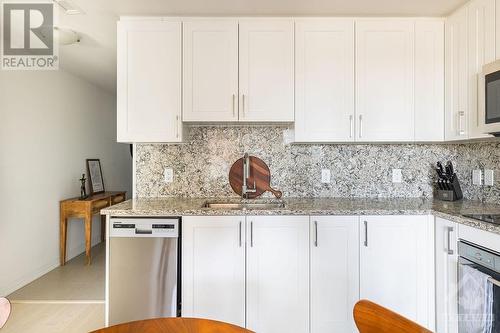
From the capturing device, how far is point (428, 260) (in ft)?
6.29

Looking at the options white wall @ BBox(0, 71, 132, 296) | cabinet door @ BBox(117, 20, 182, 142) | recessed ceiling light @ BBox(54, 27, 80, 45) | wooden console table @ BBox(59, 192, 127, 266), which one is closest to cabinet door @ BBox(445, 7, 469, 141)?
cabinet door @ BBox(117, 20, 182, 142)

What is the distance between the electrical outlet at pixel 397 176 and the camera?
99.1 inches

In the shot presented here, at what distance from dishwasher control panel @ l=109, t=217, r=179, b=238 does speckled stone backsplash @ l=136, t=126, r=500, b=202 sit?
639 millimetres

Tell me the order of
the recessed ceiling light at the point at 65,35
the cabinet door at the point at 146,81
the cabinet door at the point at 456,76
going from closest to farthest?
1. the cabinet door at the point at 456,76
2. the cabinet door at the point at 146,81
3. the recessed ceiling light at the point at 65,35

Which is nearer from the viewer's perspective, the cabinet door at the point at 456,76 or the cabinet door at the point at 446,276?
the cabinet door at the point at 446,276

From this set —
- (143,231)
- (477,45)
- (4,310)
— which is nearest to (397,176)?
(477,45)

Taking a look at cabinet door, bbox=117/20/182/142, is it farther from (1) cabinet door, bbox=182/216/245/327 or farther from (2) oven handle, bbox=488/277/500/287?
(2) oven handle, bbox=488/277/500/287

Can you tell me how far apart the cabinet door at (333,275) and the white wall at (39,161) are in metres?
3.06

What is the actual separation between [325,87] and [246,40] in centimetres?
75

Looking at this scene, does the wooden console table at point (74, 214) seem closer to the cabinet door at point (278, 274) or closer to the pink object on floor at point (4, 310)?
the cabinet door at point (278, 274)

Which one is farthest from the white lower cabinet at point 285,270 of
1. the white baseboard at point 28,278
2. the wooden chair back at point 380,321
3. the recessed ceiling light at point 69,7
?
the white baseboard at point 28,278

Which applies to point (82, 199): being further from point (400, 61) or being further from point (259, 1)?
point (400, 61)

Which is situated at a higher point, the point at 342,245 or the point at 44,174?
the point at 44,174

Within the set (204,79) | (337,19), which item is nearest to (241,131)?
(204,79)
